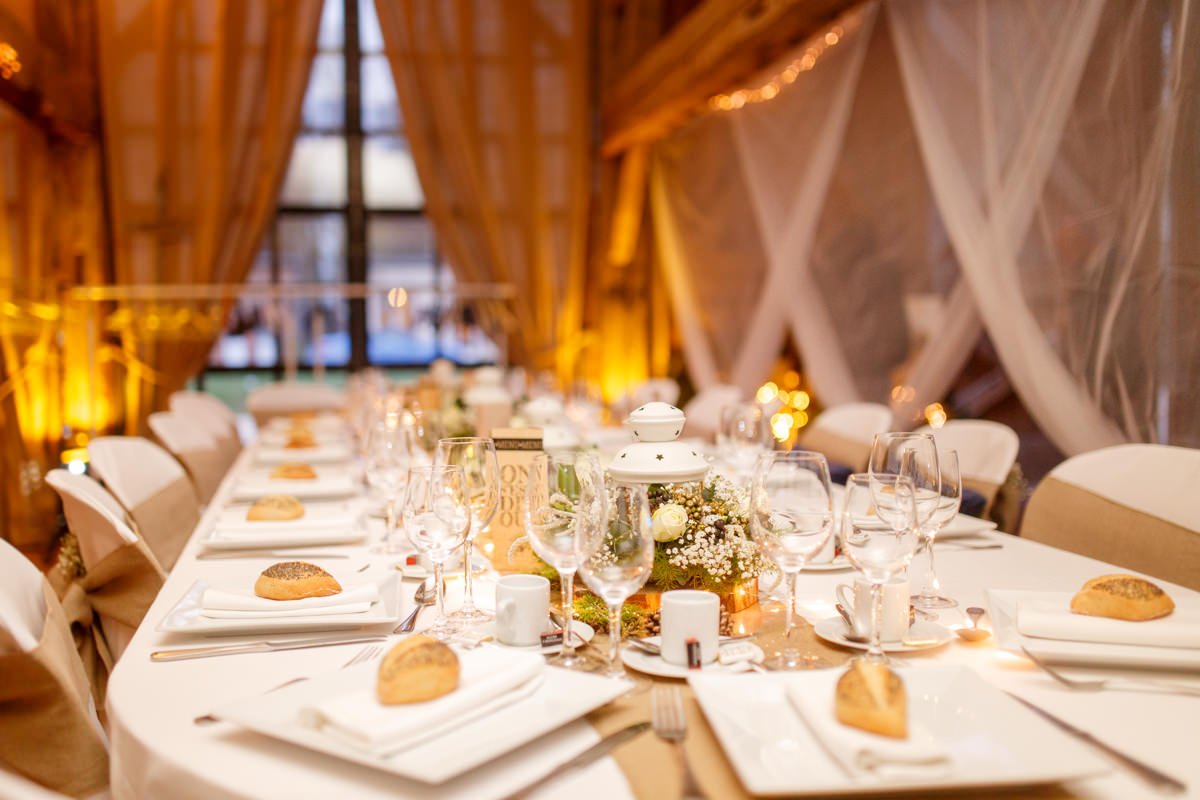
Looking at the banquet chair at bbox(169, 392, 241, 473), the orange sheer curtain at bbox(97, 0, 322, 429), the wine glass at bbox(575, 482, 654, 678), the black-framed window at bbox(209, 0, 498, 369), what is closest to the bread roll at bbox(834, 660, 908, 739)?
the wine glass at bbox(575, 482, 654, 678)

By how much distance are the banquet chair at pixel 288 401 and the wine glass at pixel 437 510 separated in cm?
463

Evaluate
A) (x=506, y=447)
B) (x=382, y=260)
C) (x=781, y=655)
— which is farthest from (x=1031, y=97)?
(x=382, y=260)

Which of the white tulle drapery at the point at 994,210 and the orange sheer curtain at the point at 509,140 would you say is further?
the orange sheer curtain at the point at 509,140

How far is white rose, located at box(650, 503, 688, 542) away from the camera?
4.17ft

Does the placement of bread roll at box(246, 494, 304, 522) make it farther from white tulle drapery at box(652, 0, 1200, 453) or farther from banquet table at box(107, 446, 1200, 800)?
white tulle drapery at box(652, 0, 1200, 453)

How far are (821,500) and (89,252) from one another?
22.1 ft

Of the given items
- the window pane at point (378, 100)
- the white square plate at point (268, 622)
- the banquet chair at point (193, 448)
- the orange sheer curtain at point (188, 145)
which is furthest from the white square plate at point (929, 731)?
the window pane at point (378, 100)

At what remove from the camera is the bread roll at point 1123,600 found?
1170 millimetres

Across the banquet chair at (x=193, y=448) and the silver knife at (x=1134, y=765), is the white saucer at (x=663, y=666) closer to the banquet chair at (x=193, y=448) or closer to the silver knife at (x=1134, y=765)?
the silver knife at (x=1134, y=765)

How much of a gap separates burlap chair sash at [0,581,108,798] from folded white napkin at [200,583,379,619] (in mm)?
183

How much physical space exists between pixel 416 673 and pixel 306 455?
2270mm

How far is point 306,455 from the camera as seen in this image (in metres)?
3.08

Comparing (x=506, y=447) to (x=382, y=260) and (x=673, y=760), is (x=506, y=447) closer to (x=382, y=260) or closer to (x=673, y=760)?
(x=673, y=760)

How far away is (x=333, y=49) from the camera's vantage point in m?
7.37
